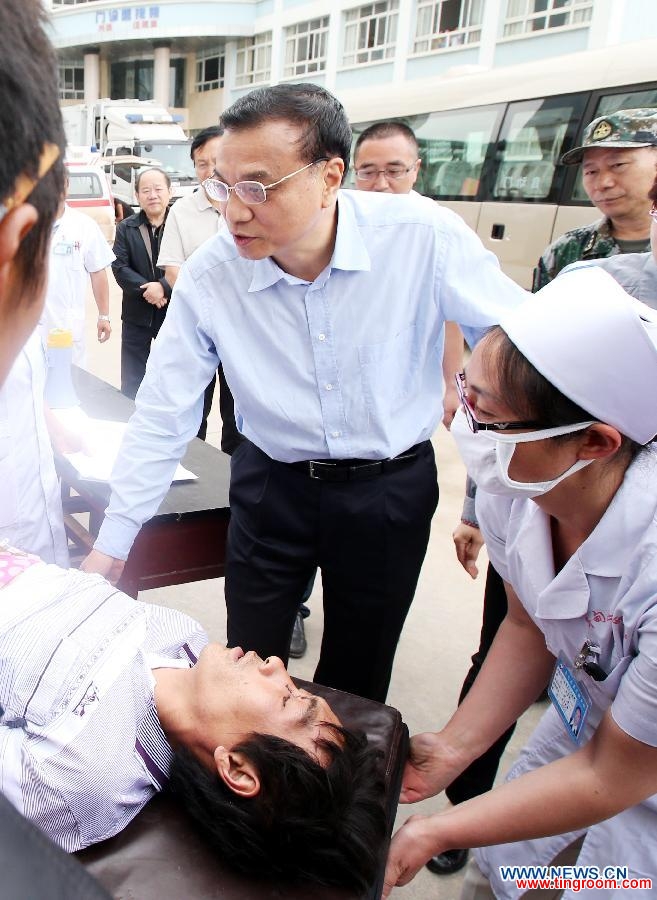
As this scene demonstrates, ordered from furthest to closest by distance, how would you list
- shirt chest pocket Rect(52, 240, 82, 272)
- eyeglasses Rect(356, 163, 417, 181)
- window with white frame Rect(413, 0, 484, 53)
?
window with white frame Rect(413, 0, 484, 53) → shirt chest pocket Rect(52, 240, 82, 272) → eyeglasses Rect(356, 163, 417, 181)

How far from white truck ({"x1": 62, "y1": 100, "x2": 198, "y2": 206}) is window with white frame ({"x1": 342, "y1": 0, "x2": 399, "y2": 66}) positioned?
633cm

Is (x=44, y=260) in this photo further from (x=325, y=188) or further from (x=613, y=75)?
(x=613, y=75)

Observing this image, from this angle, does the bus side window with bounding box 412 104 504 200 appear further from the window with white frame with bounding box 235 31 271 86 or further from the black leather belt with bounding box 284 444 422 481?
the window with white frame with bounding box 235 31 271 86

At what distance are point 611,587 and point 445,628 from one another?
1.88 metres

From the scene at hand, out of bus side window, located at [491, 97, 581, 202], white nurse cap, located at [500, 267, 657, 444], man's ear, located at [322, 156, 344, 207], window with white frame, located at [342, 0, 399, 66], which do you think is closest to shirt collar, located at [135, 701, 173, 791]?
white nurse cap, located at [500, 267, 657, 444]

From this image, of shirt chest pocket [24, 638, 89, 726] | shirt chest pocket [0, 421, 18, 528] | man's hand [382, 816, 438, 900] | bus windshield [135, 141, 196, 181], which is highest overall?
bus windshield [135, 141, 196, 181]

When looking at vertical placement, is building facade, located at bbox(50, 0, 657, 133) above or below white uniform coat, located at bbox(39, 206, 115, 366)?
above

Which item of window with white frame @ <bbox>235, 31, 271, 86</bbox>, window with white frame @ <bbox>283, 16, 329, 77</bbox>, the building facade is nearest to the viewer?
the building facade

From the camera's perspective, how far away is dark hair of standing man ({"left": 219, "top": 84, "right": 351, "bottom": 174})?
4.98ft

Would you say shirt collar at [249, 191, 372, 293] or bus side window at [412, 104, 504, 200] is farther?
bus side window at [412, 104, 504, 200]

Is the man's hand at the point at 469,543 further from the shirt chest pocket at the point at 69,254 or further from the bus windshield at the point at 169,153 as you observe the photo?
the bus windshield at the point at 169,153

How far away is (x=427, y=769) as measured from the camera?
150 cm

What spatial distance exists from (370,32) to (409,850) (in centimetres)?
2303

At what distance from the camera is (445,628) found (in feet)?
9.75
